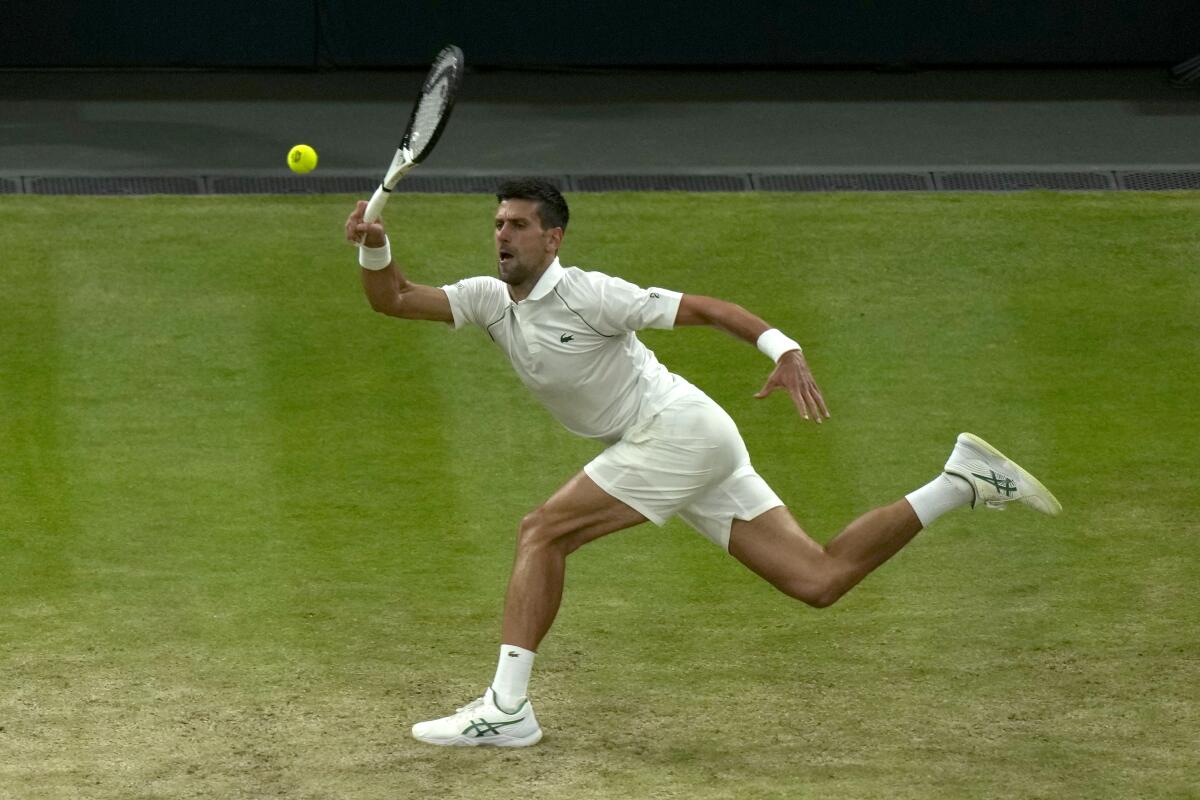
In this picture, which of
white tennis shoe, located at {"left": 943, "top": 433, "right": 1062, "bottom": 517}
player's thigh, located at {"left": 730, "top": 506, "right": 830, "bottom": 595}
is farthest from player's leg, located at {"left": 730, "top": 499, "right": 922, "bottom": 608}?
white tennis shoe, located at {"left": 943, "top": 433, "right": 1062, "bottom": 517}

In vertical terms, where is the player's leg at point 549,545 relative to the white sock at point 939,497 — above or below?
below

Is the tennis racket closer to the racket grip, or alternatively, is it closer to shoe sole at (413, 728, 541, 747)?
the racket grip

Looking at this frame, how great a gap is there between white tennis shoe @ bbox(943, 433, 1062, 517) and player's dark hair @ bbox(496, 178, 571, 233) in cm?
163

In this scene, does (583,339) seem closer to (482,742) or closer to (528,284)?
(528,284)

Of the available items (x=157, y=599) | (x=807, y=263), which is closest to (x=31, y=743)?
→ (x=157, y=599)

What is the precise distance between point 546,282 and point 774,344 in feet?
2.79

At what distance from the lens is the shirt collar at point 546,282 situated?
21.9ft

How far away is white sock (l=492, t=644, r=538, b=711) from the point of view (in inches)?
255

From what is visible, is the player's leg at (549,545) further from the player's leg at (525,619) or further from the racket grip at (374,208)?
the racket grip at (374,208)

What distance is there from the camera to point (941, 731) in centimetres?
668

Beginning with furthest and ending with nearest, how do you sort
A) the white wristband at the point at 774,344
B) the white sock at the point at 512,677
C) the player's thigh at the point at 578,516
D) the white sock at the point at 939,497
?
the white sock at the point at 939,497 < the player's thigh at the point at 578,516 < the white sock at the point at 512,677 < the white wristband at the point at 774,344

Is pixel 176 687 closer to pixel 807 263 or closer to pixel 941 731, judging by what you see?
pixel 941 731

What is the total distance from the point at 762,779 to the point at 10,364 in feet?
18.4

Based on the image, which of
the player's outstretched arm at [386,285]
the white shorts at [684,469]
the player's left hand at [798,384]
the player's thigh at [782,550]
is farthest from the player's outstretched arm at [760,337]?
the player's outstretched arm at [386,285]
